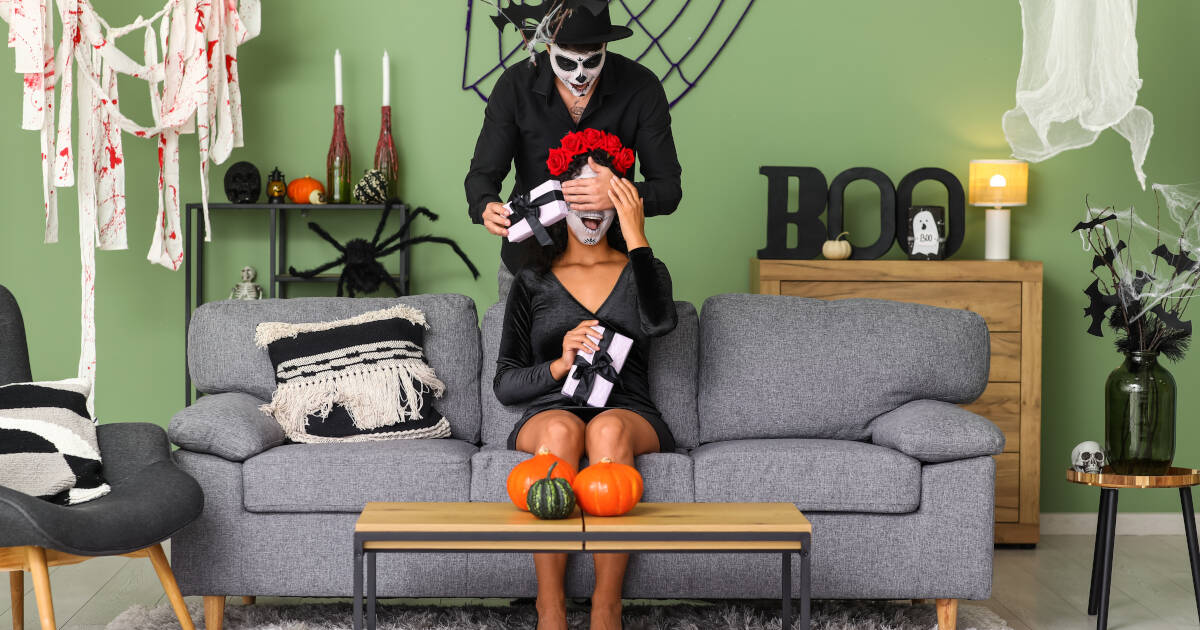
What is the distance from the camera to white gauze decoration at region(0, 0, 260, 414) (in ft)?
10.2

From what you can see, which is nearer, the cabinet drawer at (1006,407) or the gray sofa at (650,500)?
the gray sofa at (650,500)

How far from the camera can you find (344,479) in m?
2.44

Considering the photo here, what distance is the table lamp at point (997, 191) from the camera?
3.63 meters

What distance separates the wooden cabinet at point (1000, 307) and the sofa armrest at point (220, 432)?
1.75 meters

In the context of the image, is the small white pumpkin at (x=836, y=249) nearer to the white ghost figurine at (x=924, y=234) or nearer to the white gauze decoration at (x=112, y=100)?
the white ghost figurine at (x=924, y=234)

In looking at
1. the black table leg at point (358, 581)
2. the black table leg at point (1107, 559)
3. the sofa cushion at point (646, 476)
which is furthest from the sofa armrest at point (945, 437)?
the black table leg at point (358, 581)

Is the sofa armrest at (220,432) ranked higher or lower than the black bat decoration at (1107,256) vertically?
lower

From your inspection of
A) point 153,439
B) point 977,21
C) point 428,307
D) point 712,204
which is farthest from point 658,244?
point 153,439

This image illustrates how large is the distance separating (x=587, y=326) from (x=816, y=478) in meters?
0.63

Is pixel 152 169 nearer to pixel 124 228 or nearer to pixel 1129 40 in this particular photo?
pixel 124 228

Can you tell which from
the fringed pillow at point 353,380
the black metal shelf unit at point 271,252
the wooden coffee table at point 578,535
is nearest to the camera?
the wooden coffee table at point 578,535

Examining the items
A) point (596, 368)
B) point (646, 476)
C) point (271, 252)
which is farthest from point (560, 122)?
point (271, 252)

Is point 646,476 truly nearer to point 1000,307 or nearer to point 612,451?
point 612,451

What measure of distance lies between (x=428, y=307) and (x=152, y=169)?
4.80ft
